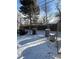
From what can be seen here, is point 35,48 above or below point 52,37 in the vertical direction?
below

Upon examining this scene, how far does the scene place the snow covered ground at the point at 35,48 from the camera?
1.49 m

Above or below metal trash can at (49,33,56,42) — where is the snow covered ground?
below

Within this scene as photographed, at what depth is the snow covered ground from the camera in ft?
4.87

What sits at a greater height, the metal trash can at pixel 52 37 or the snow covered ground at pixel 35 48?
the metal trash can at pixel 52 37

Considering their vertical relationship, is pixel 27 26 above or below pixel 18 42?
above

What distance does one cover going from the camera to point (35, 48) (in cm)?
150
